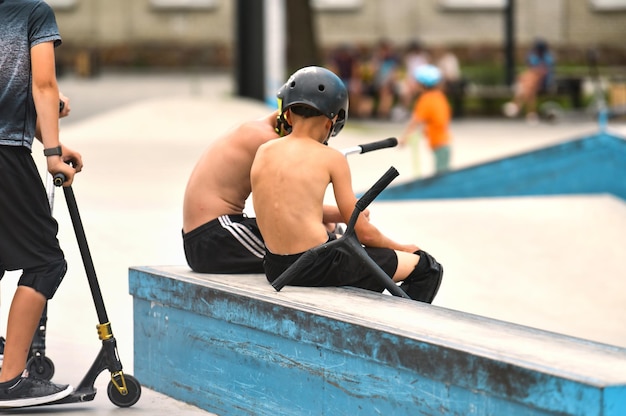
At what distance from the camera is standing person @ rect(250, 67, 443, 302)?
473 centimetres

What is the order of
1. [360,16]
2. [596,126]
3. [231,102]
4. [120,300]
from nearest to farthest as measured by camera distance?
[120,300] → [231,102] → [596,126] → [360,16]

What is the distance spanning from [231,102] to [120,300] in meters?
13.3

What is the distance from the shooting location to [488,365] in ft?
11.6

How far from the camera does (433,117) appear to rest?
40.0ft

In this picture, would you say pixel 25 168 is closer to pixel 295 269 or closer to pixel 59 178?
pixel 59 178

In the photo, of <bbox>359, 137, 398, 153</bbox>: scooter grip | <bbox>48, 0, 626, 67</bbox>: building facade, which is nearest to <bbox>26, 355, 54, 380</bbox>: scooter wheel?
<bbox>359, 137, 398, 153</bbox>: scooter grip

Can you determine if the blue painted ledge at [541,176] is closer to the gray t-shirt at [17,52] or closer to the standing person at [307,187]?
the standing person at [307,187]

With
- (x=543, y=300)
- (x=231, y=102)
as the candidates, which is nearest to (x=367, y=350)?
(x=543, y=300)

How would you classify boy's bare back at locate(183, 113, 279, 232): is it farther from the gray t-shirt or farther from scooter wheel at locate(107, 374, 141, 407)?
the gray t-shirt

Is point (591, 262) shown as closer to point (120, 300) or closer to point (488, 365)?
point (120, 300)

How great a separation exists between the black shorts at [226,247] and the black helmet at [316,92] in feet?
2.40

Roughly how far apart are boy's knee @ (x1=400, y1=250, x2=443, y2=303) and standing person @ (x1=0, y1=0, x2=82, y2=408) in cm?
142

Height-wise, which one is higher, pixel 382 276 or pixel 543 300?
pixel 382 276

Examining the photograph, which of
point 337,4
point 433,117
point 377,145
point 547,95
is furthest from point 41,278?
point 337,4
